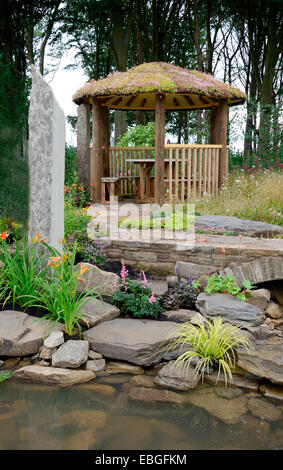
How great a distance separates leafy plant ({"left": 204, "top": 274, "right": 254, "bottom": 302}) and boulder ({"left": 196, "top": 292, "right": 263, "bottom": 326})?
0.58ft

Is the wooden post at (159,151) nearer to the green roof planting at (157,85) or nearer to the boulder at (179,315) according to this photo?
the green roof planting at (157,85)

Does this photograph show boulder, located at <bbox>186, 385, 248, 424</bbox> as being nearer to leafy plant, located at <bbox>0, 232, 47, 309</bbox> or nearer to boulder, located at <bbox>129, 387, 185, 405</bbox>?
boulder, located at <bbox>129, 387, 185, 405</bbox>

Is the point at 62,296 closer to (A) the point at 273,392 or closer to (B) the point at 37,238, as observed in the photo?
(B) the point at 37,238

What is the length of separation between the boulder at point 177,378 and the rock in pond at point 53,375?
627mm

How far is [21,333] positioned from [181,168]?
6.17 m

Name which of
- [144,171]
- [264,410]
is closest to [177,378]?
[264,410]

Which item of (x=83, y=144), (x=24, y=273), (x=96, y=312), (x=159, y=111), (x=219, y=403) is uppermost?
(x=159, y=111)

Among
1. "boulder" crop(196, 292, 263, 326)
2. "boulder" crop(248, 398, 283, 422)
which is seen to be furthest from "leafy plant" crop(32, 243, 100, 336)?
"boulder" crop(248, 398, 283, 422)

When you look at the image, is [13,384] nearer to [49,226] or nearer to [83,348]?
[83,348]

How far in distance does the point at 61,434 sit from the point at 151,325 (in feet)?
5.42

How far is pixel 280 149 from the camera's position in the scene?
44.8 ft

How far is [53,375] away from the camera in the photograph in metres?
3.58

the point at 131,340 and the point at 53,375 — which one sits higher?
the point at 131,340

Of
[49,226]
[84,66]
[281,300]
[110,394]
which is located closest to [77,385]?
[110,394]
